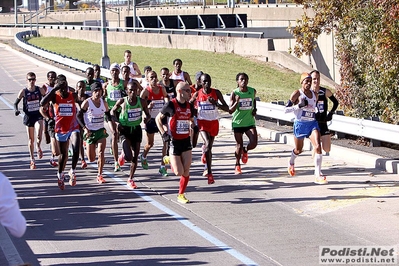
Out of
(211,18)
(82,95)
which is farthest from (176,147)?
(211,18)

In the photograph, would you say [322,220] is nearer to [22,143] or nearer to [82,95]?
[82,95]

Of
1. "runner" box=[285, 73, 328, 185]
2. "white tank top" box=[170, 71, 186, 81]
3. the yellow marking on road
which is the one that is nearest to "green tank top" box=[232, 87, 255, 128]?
"runner" box=[285, 73, 328, 185]

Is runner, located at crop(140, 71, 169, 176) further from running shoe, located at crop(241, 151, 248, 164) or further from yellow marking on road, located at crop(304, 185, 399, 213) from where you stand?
yellow marking on road, located at crop(304, 185, 399, 213)

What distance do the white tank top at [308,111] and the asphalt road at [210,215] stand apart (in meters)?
1.10

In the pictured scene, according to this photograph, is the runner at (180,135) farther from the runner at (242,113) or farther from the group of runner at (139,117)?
the runner at (242,113)

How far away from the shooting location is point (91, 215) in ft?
38.7

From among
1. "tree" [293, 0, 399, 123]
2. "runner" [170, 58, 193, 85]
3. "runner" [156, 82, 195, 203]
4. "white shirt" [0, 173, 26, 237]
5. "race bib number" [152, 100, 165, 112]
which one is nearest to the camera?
"white shirt" [0, 173, 26, 237]

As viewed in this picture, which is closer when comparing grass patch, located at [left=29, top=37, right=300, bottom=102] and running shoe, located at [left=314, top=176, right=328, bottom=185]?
running shoe, located at [left=314, top=176, right=328, bottom=185]

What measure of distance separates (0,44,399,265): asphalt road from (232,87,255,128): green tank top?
3.07 feet

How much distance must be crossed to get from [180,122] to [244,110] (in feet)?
9.00

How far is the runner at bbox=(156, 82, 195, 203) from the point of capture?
1239 centimetres

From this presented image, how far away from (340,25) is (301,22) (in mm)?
2190

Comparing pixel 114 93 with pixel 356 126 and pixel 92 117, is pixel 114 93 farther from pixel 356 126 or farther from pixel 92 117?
pixel 356 126

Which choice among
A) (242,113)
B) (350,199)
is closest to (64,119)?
(242,113)
